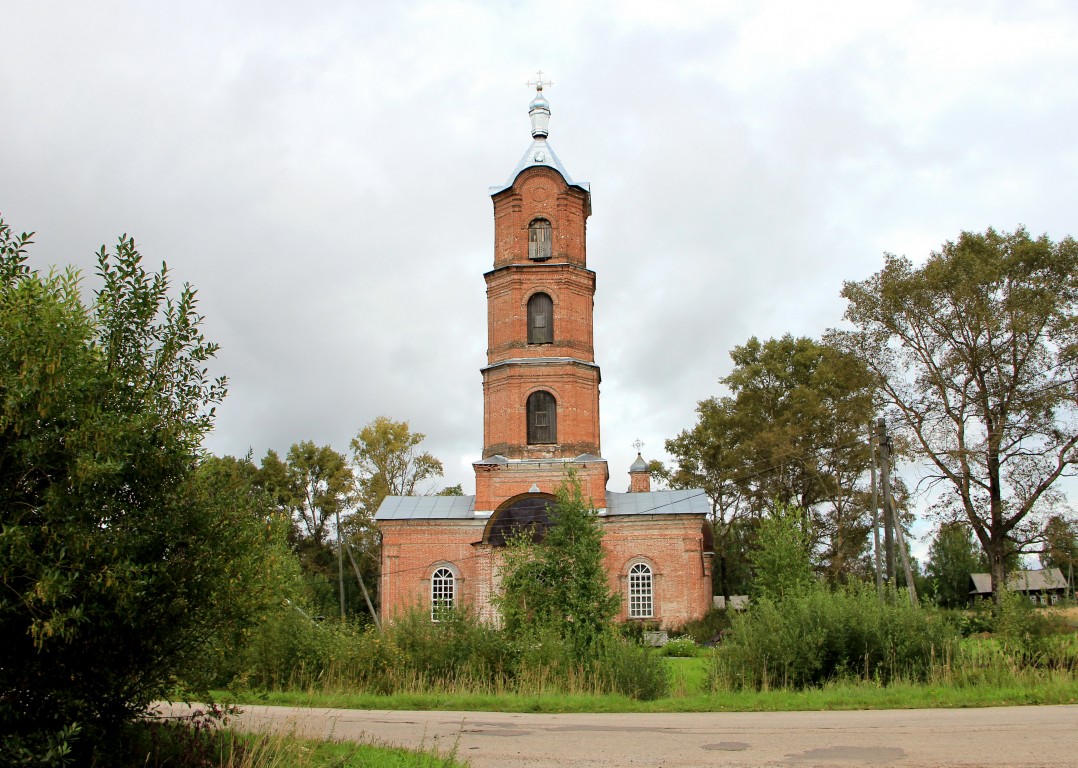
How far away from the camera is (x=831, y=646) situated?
14.0 meters

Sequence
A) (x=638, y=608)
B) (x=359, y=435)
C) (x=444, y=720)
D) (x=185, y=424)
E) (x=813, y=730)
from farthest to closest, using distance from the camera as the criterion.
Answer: (x=359, y=435) → (x=638, y=608) → (x=444, y=720) → (x=813, y=730) → (x=185, y=424)

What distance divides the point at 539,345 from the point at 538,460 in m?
3.92

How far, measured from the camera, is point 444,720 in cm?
1123

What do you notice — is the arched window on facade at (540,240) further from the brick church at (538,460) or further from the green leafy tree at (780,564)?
the green leafy tree at (780,564)

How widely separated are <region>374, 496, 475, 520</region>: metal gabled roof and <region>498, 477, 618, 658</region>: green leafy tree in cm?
1340

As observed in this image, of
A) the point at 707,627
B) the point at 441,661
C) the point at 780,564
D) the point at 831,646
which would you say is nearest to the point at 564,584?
the point at 441,661

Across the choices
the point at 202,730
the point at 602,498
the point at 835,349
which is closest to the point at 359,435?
the point at 602,498

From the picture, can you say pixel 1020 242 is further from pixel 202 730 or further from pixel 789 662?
pixel 202 730

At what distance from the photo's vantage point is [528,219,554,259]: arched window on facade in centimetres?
3134

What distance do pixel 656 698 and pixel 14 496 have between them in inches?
384

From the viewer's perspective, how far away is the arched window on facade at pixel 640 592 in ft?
94.3

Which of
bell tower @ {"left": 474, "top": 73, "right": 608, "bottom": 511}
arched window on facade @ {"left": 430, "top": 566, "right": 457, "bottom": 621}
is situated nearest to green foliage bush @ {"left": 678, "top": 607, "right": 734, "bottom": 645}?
bell tower @ {"left": 474, "top": 73, "right": 608, "bottom": 511}

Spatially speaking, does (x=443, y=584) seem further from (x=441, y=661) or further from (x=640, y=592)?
(x=441, y=661)

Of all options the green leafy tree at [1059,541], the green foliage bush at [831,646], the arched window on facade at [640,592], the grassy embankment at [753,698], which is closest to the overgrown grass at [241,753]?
the grassy embankment at [753,698]
